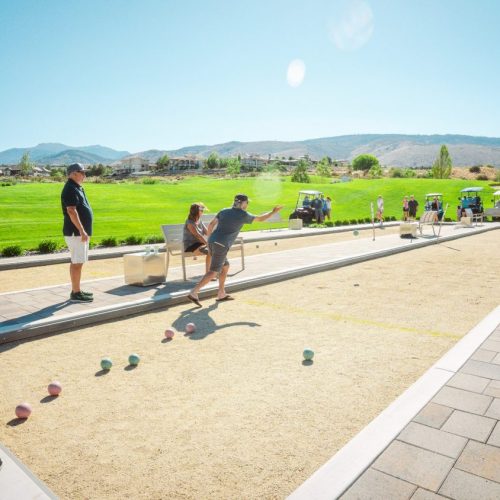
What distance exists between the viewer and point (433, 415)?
329 cm

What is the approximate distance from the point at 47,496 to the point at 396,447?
210cm

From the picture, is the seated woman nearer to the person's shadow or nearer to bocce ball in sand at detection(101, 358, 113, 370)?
the person's shadow

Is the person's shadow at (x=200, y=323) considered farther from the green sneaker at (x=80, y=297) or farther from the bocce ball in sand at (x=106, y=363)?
the green sneaker at (x=80, y=297)

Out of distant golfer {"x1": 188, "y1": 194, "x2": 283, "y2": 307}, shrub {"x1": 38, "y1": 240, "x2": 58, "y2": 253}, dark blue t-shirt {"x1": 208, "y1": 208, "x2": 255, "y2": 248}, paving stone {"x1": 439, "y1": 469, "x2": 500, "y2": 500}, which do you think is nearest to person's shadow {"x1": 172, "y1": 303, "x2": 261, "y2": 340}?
distant golfer {"x1": 188, "y1": 194, "x2": 283, "y2": 307}

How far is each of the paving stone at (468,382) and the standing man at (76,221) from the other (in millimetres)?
5352

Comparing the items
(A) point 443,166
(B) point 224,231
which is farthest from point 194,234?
(A) point 443,166

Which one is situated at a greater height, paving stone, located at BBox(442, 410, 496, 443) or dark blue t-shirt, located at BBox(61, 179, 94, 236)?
dark blue t-shirt, located at BBox(61, 179, 94, 236)

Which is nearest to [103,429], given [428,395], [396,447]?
[396,447]

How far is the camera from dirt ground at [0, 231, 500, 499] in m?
2.82

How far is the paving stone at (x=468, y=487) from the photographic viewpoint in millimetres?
2424

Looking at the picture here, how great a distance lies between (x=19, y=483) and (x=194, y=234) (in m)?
6.11

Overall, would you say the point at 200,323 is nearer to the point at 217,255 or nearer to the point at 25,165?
the point at 217,255

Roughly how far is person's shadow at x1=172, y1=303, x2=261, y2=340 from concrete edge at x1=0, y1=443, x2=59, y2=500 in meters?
2.88

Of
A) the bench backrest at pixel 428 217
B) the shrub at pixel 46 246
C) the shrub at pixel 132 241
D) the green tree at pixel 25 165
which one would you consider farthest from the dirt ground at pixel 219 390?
the green tree at pixel 25 165
